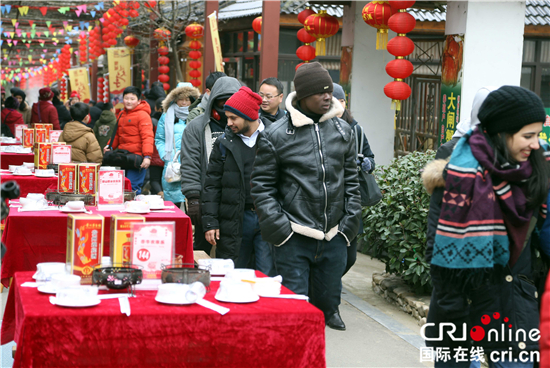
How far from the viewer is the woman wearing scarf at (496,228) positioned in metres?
3.15

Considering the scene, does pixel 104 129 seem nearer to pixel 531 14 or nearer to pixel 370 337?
pixel 370 337

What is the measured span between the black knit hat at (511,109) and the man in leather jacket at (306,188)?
1.23 metres

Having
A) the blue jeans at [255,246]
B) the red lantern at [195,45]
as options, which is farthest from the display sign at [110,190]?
the red lantern at [195,45]

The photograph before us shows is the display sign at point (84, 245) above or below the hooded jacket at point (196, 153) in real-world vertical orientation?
below

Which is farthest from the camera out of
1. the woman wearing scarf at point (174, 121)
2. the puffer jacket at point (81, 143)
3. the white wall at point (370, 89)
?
the white wall at point (370, 89)

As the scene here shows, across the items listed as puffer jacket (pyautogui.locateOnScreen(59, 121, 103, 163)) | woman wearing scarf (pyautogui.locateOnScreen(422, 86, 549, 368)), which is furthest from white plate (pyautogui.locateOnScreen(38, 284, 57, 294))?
puffer jacket (pyautogui.locateOnScreen(59, 121, 103, 163))

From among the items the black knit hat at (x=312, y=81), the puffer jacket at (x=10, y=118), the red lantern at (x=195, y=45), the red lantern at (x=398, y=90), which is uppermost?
the red lantern at (x=195, y=45)

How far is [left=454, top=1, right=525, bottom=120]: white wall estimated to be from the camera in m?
7.70

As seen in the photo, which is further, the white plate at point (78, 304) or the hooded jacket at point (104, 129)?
the hooded jacket at point (104, 129)

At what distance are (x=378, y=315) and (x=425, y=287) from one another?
0.52 meters

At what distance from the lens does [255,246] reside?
541cm

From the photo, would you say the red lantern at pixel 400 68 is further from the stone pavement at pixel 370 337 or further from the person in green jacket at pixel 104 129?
the person in green jacket at pixel 104 129

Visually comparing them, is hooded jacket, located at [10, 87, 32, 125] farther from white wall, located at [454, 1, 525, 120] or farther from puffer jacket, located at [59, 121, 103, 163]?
white wall, located at [454, 1, 525, 120]

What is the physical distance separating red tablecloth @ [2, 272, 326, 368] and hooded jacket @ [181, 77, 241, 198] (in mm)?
2628
